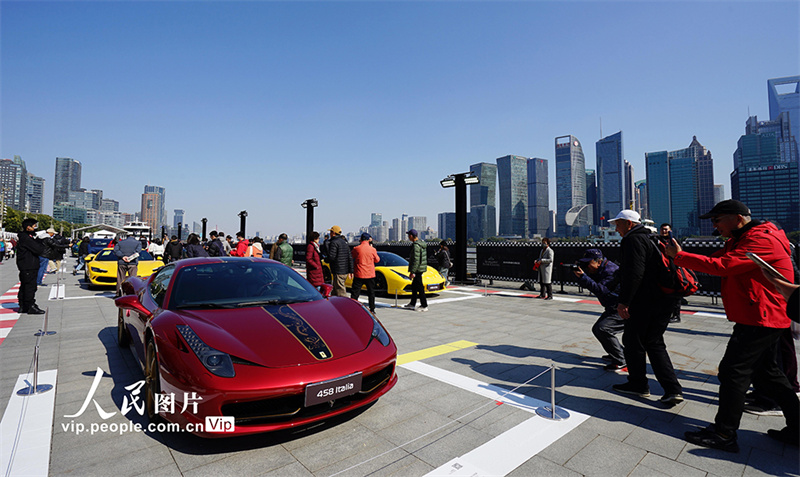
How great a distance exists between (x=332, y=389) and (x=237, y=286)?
68.5 inches

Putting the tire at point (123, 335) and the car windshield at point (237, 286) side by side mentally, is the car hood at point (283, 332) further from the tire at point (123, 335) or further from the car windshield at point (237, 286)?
the tire at point (123, 335)

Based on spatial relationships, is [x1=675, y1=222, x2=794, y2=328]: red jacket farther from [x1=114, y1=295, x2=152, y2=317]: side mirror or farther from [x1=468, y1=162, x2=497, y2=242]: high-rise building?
[x1=468, y1=162, x2=497, y2=242]: high-rise building

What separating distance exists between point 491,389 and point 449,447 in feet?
4.30

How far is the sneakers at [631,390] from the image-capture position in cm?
368

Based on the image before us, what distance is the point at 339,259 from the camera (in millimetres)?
8102

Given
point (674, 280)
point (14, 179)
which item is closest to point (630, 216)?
point (674, 280)

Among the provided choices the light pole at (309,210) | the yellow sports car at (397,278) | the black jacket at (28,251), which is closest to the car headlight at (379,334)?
the yellow sports car at (397,278)

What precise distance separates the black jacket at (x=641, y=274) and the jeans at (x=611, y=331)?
37.6 inches

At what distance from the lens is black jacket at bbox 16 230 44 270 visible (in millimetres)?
7438

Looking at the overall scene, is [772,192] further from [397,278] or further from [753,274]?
[753,274]

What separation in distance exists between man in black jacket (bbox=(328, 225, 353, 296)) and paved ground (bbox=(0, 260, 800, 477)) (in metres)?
2.70

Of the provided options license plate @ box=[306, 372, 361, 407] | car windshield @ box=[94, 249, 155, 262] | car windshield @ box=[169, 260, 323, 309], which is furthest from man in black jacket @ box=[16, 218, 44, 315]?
license plate @ box=[306, 372, 361, 407]

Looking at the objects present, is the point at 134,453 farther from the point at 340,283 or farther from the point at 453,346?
the point at 340,283

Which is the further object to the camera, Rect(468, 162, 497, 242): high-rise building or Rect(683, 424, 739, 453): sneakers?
Rect(468, 162, 497, 242): high-rise building
